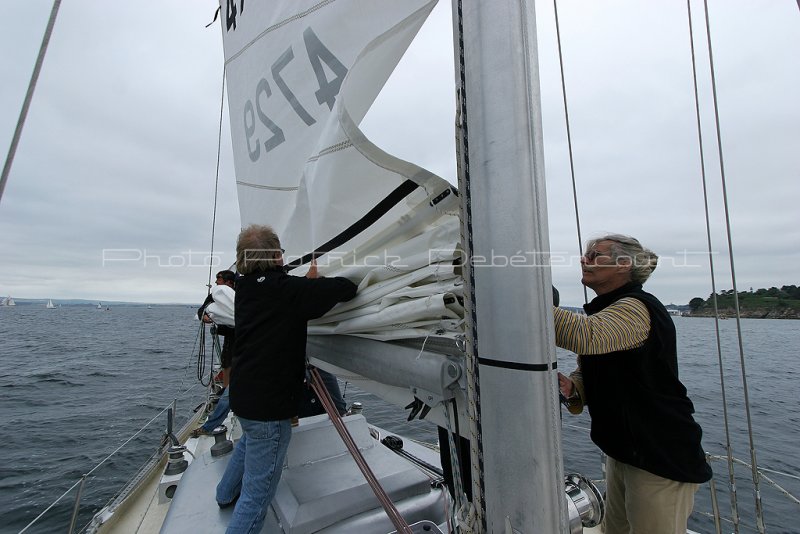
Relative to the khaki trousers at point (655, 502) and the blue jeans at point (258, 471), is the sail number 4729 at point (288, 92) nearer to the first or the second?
the blue jeans at point (258, 471)

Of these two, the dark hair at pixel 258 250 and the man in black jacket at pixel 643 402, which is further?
the dark hair at pixel 258 250

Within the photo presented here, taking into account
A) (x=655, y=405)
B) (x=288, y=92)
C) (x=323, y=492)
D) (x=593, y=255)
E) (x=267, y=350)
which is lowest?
(x=323, y=492)

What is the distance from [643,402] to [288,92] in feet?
5.75

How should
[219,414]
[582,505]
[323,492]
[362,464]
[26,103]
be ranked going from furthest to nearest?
1. [219,414]
2. [323,492]
3. [362,464]
4. [582,505]
5. [26,103]

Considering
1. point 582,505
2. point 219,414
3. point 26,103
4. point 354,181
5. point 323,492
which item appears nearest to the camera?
point 26,103

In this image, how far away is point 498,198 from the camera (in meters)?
0.85

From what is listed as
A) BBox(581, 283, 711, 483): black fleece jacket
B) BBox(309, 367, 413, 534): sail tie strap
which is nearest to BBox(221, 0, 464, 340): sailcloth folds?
BBox(309, 367, 413, 534): sail tie strap

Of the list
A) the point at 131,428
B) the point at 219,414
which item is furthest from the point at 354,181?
the point at 131,428

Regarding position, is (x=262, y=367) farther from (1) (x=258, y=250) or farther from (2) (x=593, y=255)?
(2) (x=593, y=255)

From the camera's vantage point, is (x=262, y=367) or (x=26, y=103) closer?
(x=26, y=103)

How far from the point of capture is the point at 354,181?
48.6 inches

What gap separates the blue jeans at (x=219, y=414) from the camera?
3543 mm

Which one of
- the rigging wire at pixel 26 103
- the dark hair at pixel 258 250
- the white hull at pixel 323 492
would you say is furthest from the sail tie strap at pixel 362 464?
the rigging wire at pixel 26 103

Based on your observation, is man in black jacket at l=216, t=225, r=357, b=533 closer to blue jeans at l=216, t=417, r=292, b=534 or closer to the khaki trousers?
blue jeans at l=216, t=417, r=292, b=534
